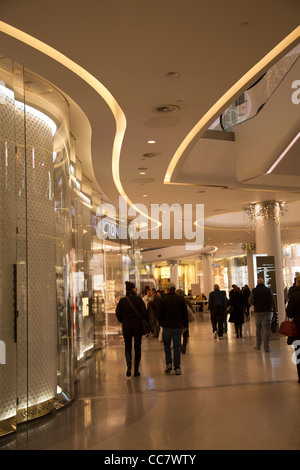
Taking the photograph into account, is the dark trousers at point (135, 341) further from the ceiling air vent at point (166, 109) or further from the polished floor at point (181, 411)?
the ceiling air vent at point (166, 109)

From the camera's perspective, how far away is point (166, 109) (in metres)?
7.67

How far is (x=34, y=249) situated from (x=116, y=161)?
4.59 metres

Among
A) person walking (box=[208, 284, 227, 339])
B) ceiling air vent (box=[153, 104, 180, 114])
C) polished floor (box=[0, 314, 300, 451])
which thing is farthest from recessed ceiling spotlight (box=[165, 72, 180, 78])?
person walking (box=[208, 284, 227, 339])

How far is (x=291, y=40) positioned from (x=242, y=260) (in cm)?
3736

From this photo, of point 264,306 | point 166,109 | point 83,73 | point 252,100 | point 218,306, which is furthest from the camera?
point 218,306

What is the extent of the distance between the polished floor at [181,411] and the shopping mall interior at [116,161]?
3 cm

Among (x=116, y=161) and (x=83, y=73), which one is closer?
(x=83, y=73)

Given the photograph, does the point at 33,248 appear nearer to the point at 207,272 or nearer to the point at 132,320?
the point at 132,320

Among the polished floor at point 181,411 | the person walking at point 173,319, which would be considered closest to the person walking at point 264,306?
the polished floor at point 181,411

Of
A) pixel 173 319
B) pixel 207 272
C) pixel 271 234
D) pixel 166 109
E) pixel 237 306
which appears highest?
pixel 166 109

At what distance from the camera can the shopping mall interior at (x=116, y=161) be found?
17.0 ft

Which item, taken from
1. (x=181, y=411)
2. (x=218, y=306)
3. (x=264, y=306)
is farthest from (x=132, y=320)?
(x=218, y=306)

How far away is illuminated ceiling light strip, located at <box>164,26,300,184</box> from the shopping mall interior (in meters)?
0.02

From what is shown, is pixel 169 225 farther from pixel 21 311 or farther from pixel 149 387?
pixel 21 311
